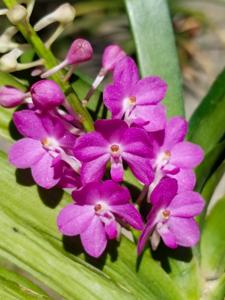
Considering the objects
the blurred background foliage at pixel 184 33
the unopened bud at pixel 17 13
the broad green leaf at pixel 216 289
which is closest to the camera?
the unopened bud at pixel 17 13

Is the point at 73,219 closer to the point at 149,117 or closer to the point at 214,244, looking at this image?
the point at 149,117

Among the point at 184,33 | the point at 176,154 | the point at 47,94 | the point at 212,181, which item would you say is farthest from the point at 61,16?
the point at 184,33

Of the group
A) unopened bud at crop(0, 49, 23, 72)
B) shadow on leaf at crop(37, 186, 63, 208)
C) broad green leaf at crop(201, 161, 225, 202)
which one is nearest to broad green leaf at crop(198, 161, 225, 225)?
broad green leaf at crop(201, 161, 225, 202)

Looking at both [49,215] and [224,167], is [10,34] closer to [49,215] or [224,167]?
[49,215]

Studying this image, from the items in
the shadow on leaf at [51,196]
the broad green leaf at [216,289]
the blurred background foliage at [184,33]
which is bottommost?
the blurred background foliage at [184,33]

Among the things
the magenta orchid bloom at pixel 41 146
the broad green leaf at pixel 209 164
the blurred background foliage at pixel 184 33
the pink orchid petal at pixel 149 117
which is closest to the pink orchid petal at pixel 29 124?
the magenta orchid bloom at pixel 41 146

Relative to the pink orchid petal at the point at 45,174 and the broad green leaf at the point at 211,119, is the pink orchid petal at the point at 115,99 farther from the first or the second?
the broad green leaf at the point at 211,119

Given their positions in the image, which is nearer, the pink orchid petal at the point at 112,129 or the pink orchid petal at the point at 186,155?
the pink orchid petal at the point at 112,129

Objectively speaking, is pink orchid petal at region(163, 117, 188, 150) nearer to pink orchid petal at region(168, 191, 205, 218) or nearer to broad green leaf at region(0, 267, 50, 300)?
pink orchid petal at region(168, 191, 205, 218)
